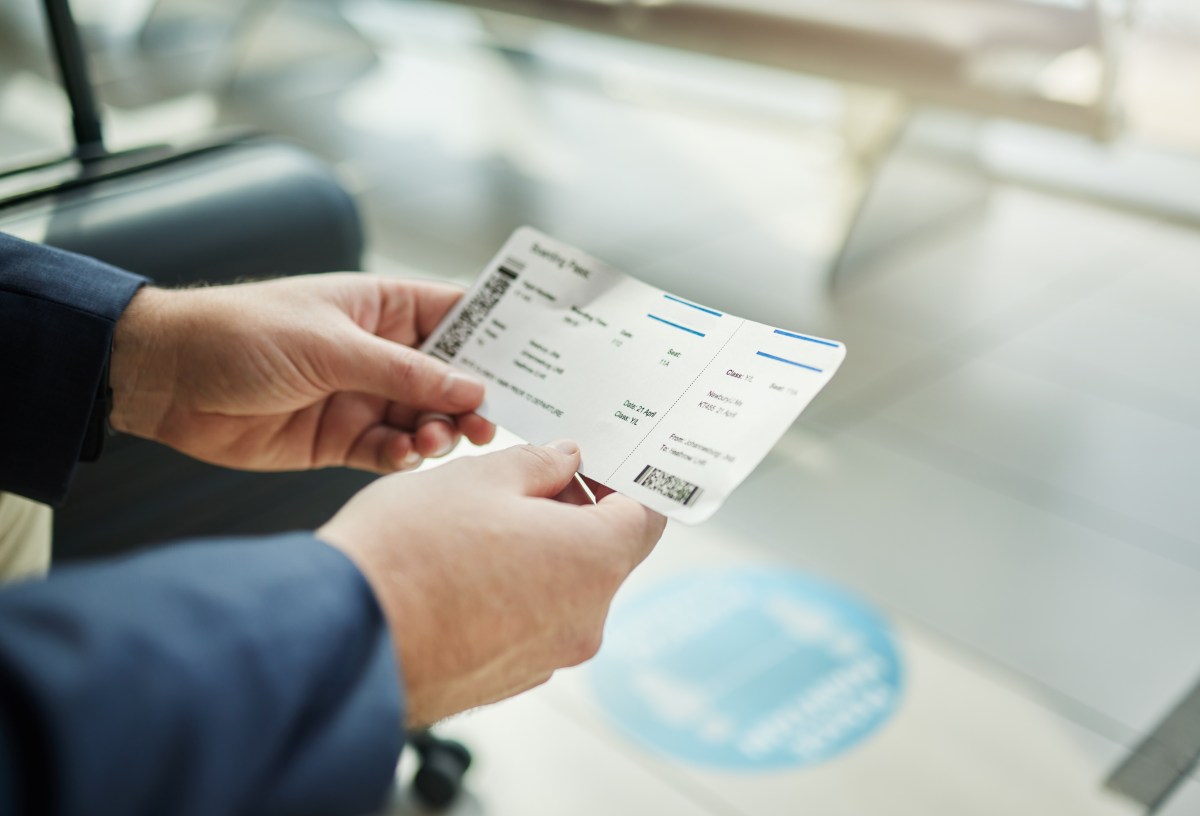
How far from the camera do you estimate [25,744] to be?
43 cm

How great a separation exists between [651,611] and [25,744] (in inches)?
49.2

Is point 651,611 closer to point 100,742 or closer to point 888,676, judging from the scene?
point 888,676

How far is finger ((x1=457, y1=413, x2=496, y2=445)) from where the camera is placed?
88cm

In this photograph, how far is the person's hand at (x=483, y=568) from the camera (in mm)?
584

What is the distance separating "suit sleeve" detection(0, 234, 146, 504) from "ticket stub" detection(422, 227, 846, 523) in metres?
0.27

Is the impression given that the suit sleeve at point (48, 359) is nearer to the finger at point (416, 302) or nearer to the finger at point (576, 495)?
the finger at point (416, 302)

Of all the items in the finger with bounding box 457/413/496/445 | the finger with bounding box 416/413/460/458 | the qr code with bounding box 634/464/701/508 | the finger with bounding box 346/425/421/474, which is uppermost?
the qr code with bounding box 634/464/701/508

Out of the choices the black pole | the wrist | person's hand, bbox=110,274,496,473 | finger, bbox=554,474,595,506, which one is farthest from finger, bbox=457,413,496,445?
the black pole

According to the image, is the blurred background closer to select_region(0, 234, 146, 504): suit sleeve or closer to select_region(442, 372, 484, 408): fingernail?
select_region(0, 234, 146, 504): suit sleeve

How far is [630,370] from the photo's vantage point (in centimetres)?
81

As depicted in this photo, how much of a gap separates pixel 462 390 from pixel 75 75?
0.70m

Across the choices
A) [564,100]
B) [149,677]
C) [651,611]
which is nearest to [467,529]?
[149,677]

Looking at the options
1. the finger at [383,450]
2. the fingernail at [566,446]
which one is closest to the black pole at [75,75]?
the finger at [383,450]

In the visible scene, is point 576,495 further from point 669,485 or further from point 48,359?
point 48,359
